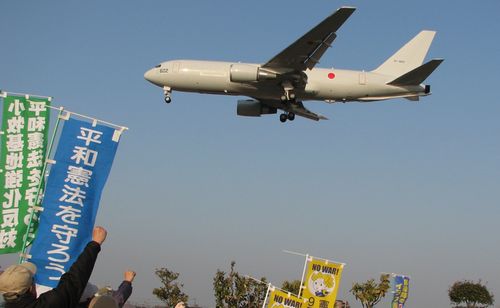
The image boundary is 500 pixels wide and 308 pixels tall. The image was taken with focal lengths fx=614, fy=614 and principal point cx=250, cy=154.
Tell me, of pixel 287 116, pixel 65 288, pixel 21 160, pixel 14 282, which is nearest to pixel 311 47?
pixel 287 116

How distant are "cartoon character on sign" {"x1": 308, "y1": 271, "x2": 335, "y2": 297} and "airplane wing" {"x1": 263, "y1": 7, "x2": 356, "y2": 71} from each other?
14345 mm

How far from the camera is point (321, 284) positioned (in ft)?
84.7

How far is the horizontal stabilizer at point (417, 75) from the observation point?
1437 inches

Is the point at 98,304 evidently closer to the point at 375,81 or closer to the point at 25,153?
the point at 25,153

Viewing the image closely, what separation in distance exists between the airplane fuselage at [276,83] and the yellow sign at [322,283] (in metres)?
15.5

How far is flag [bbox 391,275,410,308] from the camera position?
40.0 m

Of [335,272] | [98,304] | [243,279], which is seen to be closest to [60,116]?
[98,304]

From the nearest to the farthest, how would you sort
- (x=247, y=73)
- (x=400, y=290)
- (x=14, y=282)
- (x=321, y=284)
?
(x=14, y=282) < (x=321, y=284) < (x=247, y=73) < (x=400, y=290)

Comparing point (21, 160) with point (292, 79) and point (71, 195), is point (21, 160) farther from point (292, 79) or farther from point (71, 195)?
point (292, 79)

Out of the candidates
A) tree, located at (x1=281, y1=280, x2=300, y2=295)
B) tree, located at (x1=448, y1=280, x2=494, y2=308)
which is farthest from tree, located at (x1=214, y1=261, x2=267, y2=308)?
tree, located at (x1=448, y1=280, x2=494, y2=308)

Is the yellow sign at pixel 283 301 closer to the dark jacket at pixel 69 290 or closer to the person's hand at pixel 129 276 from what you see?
the person's hand at pixel 129 276

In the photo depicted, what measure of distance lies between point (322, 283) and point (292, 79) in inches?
649

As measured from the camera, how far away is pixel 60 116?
10.4 metres

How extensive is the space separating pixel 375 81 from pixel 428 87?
11.0ft
